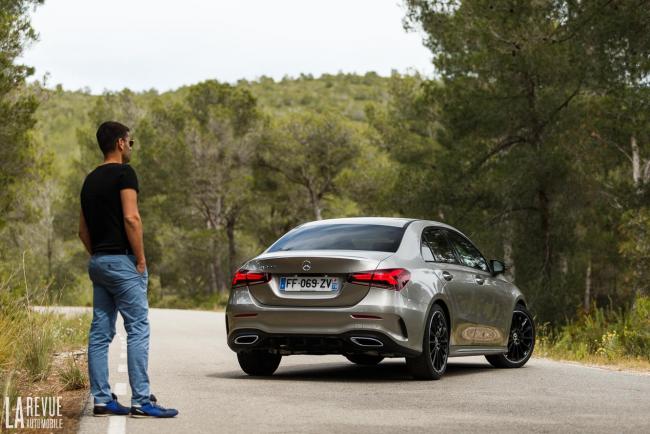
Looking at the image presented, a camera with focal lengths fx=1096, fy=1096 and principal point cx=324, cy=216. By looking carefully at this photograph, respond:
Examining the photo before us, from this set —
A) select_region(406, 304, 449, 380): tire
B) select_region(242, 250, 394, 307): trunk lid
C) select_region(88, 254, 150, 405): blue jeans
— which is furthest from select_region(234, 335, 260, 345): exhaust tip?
select_region(88, 254, 150, 405): blue jeans

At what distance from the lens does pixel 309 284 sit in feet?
36.3

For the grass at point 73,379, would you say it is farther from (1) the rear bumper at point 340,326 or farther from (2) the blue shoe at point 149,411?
(2) the blue shoe at point 149,411

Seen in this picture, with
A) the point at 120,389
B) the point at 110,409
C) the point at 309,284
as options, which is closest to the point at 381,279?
the point at 309,284

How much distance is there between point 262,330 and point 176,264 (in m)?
52.2

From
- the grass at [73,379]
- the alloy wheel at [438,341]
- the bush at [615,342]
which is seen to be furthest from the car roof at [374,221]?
the bush at [615,342]

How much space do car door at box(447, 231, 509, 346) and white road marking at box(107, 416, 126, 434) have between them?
5.16 m

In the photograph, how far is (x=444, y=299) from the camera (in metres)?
11.7

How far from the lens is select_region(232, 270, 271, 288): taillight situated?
11.3m

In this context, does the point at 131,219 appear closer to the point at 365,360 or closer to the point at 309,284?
the point at 309,284

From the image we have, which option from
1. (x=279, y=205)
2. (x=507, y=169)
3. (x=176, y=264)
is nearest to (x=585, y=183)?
(x=507, y=169)

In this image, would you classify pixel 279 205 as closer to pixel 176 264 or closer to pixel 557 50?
pixel 176 264

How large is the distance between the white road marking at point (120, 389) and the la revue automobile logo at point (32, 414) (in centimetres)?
130

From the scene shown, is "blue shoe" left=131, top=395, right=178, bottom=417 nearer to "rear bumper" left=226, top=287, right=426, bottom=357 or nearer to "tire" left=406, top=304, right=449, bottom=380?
"rear bumper" left=226, top=287, right=426, bottom=357

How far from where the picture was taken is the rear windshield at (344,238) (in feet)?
37.8
